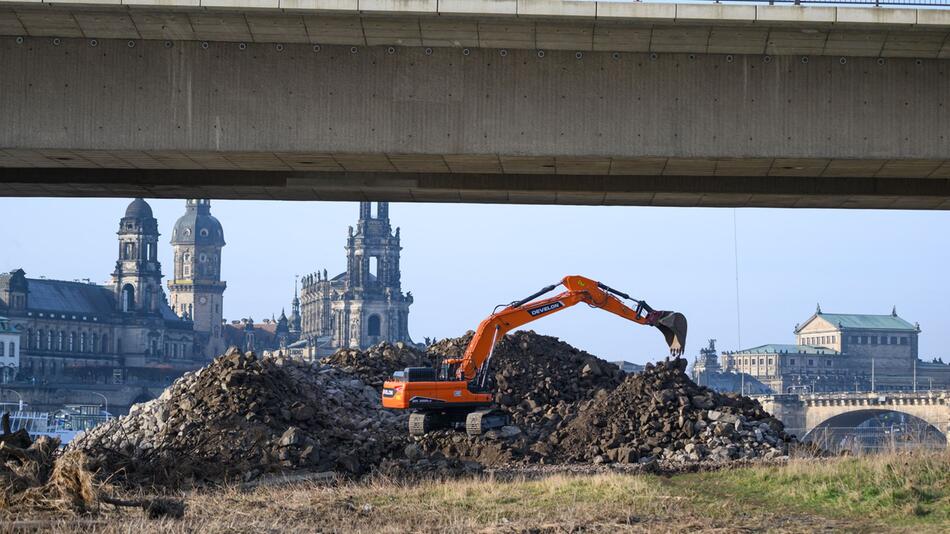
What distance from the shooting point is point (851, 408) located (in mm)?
141250

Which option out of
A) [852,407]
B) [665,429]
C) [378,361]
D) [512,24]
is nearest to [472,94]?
[512,24]

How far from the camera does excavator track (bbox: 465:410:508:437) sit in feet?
98.2

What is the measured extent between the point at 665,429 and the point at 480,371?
493cm

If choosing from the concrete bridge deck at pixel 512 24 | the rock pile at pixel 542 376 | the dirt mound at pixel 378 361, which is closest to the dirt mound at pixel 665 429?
the rock pile at pixel 542 376

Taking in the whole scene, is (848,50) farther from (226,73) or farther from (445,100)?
(226,73)

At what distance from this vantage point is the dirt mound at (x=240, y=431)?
24938 millimetres

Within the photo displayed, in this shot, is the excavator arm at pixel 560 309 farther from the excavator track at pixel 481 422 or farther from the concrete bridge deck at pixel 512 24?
the concrete bridge deck at pixel 512 24

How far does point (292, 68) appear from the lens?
1994cm

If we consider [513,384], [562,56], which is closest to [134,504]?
[562,56]

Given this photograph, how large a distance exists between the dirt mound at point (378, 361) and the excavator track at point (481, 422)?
29.3ft

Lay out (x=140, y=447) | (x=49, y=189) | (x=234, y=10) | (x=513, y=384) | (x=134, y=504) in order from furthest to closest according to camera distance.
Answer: (x=513, y=384)
(x=140, y=447)
(x=49, y=189)
(x=234, y=10)
(x=134, y=504)

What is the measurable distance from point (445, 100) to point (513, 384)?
61.0 feet

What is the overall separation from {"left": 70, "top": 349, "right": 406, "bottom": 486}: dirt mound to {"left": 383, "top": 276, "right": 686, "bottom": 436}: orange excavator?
3.38ft

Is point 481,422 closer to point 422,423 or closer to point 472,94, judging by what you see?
point 422,423
